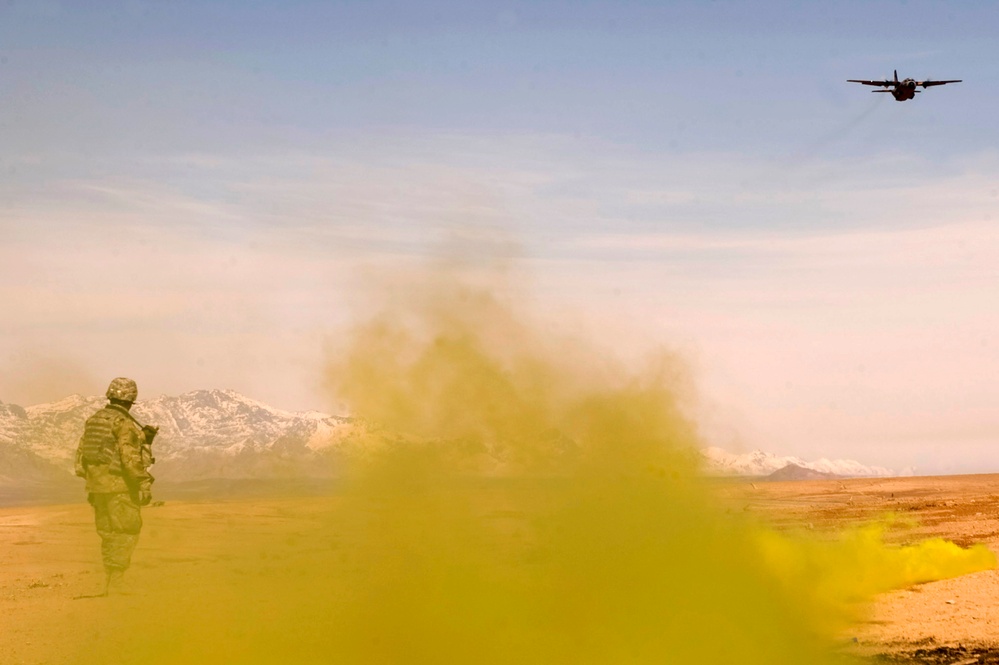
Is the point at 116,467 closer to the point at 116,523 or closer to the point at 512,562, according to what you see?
the point at 116,523

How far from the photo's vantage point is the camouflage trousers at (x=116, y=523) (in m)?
22.8

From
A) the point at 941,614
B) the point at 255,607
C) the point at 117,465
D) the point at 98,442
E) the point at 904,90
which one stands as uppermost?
the point at 904,90

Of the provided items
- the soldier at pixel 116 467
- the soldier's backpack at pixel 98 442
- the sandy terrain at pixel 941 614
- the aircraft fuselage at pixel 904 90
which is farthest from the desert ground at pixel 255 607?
the aircraft fuselage at pixel 904 90

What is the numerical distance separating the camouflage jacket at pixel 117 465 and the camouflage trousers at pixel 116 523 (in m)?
0.22

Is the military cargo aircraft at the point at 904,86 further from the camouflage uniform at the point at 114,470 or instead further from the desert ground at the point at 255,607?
the camouflage uniform at the point at 114,470

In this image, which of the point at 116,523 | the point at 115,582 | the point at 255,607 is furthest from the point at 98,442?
the point at 255,607

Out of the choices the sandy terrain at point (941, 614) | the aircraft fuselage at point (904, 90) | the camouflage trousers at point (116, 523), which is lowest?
the sandy terrain at point (941, 614)

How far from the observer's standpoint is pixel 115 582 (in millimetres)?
24734

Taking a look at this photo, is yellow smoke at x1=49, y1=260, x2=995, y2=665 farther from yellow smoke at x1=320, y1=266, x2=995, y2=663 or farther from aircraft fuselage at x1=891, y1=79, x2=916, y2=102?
aircraft fuselage at x1=891, y1=79, x2=916, y2=102

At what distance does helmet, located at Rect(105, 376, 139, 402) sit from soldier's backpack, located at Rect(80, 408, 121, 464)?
1.71 feet

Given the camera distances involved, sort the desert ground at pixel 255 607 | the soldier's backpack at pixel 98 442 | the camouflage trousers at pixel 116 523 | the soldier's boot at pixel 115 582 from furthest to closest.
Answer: the soldier's boot at pixel 115 582
the camouflage trousers at pixel 116 523
the soldier's backpack at pixel 98 442
the desert ground at pixel 255 607

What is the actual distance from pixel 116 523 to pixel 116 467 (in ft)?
4.25

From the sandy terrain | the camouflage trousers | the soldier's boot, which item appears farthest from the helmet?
the sandy terrain

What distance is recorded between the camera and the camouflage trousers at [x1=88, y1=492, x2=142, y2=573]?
2277 centimetres
